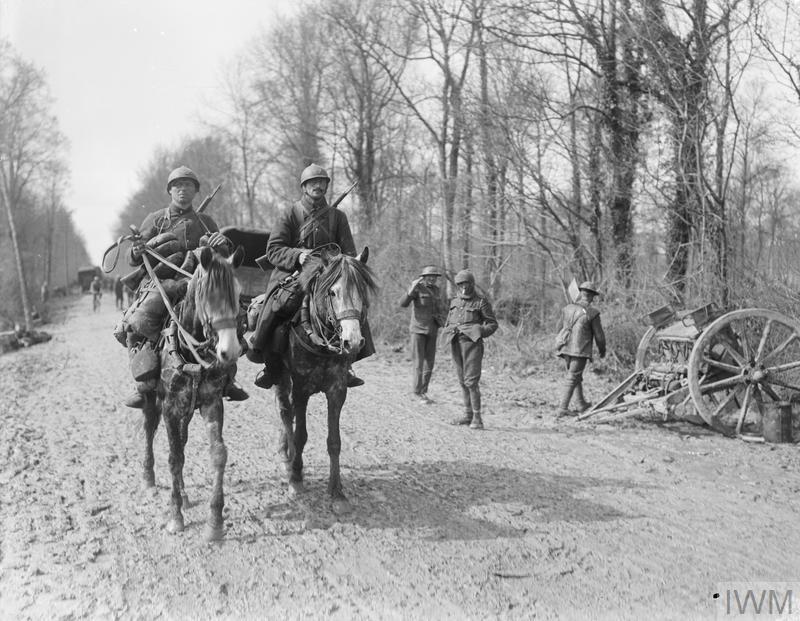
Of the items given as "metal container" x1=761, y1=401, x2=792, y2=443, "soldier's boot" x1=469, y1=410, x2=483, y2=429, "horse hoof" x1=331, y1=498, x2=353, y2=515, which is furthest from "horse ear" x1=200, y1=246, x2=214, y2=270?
"metal container" x1=761, y1=401, x2=792, y2=443

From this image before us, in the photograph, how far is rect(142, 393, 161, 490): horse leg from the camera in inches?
235

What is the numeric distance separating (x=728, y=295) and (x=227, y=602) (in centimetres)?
932

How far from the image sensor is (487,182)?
14703 millimetres

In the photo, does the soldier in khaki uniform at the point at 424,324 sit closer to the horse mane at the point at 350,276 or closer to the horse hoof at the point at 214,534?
the horse mane at the point at 350,276

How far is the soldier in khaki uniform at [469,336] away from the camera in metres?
8.90

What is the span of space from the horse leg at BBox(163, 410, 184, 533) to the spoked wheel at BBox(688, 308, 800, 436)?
5847mm

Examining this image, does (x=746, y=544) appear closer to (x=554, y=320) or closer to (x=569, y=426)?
(x=569, y=426)

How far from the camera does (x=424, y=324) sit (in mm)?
Answer: 10680

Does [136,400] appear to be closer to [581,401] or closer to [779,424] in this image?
[581,401]

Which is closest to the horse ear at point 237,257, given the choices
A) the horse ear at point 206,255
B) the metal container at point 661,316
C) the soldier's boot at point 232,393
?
the horse ear at point 206,255

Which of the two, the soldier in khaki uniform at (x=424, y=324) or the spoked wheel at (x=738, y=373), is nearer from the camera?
the spoked wheel at (x=738, y=373)

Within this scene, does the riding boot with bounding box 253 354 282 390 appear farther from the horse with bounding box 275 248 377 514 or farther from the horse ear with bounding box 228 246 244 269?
the horse ear with bounding box 228 246 244 269

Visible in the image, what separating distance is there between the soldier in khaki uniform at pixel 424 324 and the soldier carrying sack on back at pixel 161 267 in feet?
16.2

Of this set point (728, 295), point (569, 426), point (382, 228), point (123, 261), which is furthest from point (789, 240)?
point (382, 228)
